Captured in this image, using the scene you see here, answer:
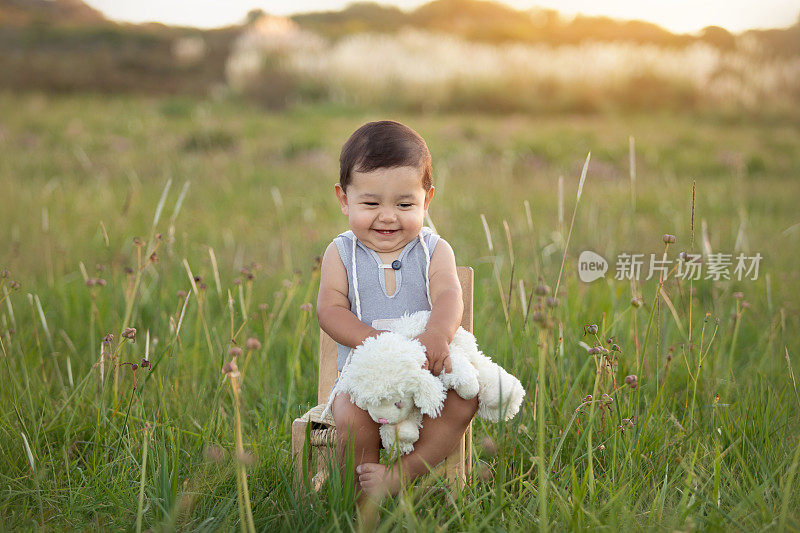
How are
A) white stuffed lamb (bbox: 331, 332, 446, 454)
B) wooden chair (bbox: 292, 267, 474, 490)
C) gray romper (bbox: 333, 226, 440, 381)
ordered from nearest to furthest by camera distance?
white stuffed lamb (bbox: 331, 332, 446, 454) → wooden chair (bbox: 292, 267, 474, 490) → gray romper (bbox: 333, 226, 440, 381)

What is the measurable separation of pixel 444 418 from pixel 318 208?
3966 millimetres

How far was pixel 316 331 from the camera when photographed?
10.2ft

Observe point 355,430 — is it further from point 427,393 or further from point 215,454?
point 215,454

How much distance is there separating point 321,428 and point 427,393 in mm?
362

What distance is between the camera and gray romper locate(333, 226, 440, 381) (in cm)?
195

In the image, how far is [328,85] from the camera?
42.1ft

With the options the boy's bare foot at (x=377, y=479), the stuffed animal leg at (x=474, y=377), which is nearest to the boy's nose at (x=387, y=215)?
the stuffed animal leg at (x=474, y=377)

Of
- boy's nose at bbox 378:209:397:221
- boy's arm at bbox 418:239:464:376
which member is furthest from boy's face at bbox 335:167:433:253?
boy's arm at bbox 418:239:464:376

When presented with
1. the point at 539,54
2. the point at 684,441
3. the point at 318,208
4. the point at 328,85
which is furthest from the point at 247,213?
the point at 539,54

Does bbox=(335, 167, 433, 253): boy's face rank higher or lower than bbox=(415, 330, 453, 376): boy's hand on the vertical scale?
higher

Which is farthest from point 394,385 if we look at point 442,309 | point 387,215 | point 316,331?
point 316,331

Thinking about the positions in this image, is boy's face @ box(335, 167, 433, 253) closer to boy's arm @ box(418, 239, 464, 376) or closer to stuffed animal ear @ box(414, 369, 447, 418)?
boy's arm @ box(418, 239, 464, 376)

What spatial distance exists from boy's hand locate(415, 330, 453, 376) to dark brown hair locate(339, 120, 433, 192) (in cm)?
45

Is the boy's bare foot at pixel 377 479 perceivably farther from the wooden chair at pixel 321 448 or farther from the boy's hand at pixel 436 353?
the boy's hand at pixel 436 353
